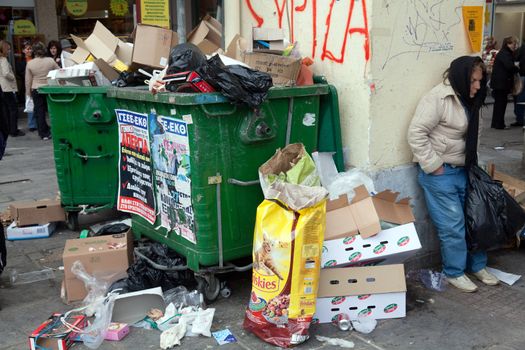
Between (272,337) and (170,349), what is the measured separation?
60cm

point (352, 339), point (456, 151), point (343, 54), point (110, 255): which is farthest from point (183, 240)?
point (456, 151)

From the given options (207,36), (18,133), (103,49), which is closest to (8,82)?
(18,133)

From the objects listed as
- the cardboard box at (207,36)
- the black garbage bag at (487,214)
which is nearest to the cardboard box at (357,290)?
the black garbage bag at (487,214)

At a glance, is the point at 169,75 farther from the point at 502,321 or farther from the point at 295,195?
the point at 502,321

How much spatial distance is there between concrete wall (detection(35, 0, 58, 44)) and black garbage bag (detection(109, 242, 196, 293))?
10.4 metres

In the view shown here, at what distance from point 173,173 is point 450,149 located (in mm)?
1931

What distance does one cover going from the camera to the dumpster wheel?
3.95 meters

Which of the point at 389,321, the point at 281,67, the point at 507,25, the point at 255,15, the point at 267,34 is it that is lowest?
the point at 389,321

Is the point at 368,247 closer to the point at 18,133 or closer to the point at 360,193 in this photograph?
the point at 360,193

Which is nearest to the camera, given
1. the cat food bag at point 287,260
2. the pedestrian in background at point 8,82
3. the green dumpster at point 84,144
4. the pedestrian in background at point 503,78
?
the cat food bag at point 287,260

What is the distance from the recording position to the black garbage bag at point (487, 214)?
13.7 ft

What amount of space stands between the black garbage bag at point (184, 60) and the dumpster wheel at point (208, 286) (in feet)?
4.57

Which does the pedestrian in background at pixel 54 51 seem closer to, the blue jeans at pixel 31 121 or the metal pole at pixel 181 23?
the blue jeans at pixel 31 121

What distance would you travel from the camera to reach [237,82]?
354 cm
